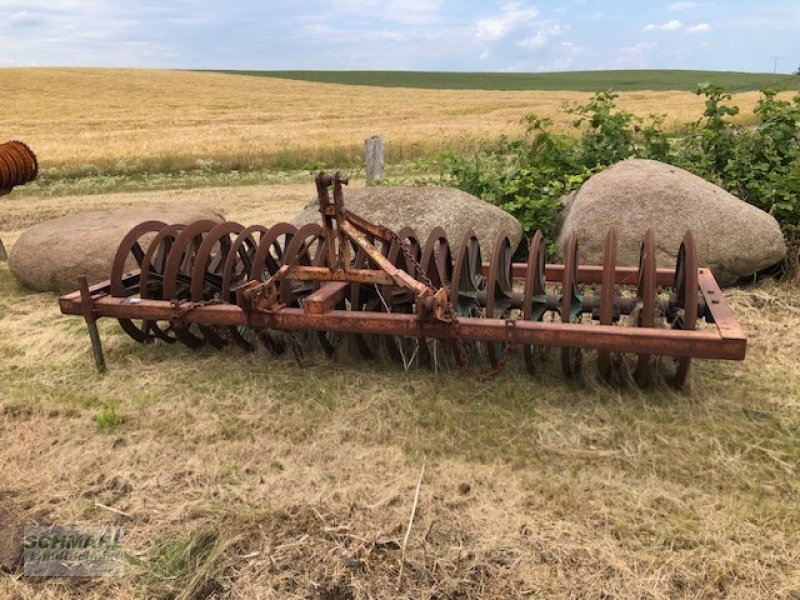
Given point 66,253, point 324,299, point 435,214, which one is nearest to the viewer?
point 324,299

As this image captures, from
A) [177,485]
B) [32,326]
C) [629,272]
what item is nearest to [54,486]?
[177,485]

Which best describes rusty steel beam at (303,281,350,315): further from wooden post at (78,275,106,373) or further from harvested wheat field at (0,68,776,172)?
harvested wheat field at (0,68,776,172)

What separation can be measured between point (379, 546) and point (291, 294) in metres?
1.84

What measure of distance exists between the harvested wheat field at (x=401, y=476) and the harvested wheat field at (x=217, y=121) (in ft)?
23.1

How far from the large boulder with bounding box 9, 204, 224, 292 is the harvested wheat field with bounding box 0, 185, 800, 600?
1726 mm

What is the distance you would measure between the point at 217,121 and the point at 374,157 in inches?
634

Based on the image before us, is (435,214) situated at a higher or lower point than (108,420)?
higher

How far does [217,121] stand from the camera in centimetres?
2577

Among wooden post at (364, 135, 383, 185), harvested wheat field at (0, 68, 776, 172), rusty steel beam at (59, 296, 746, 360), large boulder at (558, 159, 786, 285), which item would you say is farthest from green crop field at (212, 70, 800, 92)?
rusty steel beam at (59, 296, 746, 360)

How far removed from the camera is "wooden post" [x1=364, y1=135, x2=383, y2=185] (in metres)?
11.7

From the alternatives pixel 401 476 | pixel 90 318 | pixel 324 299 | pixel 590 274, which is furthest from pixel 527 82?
pixel 401 476

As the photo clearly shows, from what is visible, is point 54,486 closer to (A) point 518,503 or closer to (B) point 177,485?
(B) point 177,485

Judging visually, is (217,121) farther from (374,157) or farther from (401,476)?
(401,476)

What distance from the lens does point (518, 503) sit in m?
2.82
